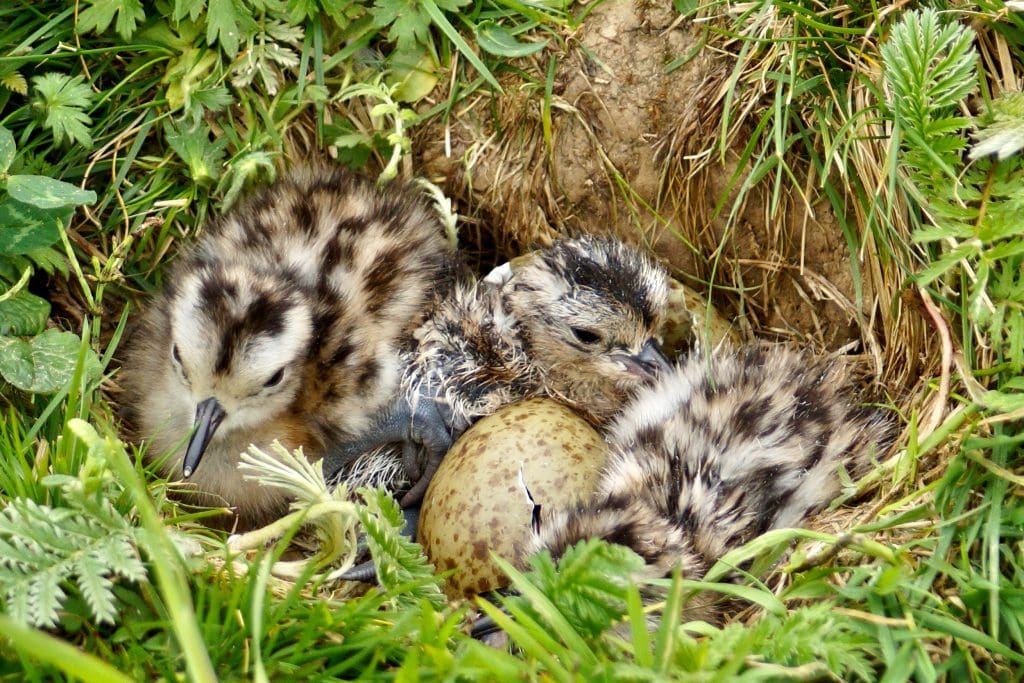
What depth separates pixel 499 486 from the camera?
10.1 feet

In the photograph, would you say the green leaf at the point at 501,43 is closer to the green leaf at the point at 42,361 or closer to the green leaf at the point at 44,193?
the green leaf at the point at 44,193

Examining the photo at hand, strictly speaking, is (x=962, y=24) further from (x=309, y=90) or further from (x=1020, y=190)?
(x=309, y=90)

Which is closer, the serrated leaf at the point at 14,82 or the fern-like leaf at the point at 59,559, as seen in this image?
the fern-like leaf at the point at 59,559

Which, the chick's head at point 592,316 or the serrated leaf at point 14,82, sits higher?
the serrated leaf at point 14,82

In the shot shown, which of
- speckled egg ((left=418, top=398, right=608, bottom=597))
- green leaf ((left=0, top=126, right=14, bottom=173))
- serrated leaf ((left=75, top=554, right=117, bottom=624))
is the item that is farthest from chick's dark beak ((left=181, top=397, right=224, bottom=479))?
green leaf ((left=0, top=126, right=14, bottom=173))

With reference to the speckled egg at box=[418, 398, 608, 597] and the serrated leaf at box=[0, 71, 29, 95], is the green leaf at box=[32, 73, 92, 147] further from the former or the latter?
the speckled egg at box=[418, 398, 608, 597]

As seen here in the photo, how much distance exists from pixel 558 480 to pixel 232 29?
2034 mm

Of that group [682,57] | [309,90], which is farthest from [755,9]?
[309,90]

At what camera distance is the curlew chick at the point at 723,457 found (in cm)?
281

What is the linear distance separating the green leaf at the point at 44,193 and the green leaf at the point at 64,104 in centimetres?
26

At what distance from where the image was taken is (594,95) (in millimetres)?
3867

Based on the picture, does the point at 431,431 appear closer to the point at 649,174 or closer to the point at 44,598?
the point at 649,174

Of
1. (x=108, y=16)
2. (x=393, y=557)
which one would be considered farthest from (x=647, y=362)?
(x=108, y=16)

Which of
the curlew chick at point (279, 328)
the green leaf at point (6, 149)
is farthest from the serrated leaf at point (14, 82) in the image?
the curlew chick at point (279, 328)
